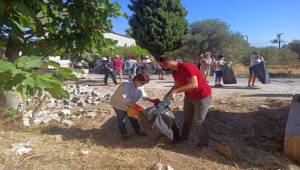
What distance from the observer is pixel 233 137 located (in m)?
7.93

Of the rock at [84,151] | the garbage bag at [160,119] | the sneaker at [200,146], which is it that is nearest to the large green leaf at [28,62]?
the rock at [84,151]

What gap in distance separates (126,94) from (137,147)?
88 centimetres

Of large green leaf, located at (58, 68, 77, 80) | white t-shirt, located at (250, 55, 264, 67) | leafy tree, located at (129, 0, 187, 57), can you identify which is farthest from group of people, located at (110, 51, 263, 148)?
leafy tree, located at (129, 0, 187, 57)

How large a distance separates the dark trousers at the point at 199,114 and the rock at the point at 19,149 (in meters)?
2.48

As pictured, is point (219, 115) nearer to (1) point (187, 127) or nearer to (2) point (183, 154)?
(1) point (187, 127)

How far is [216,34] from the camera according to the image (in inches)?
1342

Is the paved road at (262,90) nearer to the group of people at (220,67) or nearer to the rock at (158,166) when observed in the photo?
the group of people at (220,67)

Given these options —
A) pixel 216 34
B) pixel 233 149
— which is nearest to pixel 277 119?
pixel 233 149

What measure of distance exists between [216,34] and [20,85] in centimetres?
3231

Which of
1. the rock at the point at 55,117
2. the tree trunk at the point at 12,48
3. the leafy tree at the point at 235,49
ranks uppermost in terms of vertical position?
the leafy tree at the point at 235,49

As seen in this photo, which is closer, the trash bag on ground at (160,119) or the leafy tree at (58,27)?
the leafy tree at (58,27)

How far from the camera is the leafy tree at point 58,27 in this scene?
477 cm

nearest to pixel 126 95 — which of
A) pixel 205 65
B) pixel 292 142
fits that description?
pixel 292 142

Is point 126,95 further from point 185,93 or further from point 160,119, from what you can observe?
point 185,93
